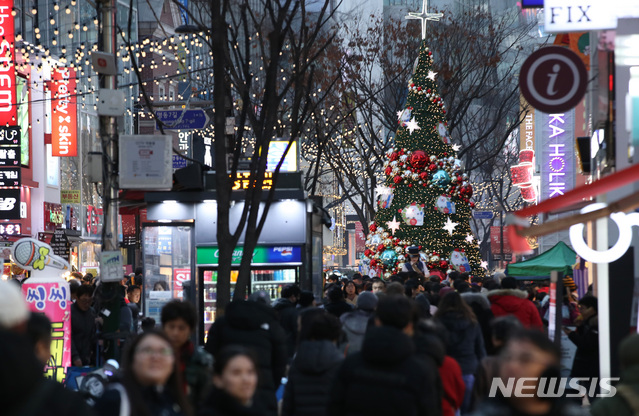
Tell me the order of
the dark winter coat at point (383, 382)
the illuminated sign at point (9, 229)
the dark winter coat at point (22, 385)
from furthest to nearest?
the illuminated sign at point (9, 229)
the dark winter coat at point (383, 382)
the dark winter coat at point (22, 385)

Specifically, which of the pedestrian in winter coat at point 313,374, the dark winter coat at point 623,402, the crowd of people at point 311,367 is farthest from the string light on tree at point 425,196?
the dark winter coat at point 623,402

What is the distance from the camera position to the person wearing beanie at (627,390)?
506cm

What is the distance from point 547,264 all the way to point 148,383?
16.7 m

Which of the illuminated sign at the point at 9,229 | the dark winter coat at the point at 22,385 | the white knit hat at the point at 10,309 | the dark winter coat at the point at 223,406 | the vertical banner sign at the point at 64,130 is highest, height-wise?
the vertical banner sign at the point at 64,130

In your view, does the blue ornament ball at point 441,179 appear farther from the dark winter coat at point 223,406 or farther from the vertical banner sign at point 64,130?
the vertical banner sign at point 64,130

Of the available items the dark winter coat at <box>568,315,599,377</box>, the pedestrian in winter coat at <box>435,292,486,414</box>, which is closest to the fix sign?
the dark winter coat at <box>568,315,599,377</box>

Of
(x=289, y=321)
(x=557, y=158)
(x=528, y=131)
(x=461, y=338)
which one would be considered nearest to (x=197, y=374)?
(x=461, y=338)

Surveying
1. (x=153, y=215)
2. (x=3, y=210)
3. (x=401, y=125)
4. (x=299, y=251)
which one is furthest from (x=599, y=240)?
(x=3, y=210)

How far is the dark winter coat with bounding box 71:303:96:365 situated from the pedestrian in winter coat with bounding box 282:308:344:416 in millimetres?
6018

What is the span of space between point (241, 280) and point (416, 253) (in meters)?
9.09

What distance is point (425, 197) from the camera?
80.7ft

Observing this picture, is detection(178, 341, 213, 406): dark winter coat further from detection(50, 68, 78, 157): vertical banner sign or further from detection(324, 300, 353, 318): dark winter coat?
detection(50, 68, 78, 157): vertical banner sign

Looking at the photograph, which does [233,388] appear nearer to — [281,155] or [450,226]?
[281,155]

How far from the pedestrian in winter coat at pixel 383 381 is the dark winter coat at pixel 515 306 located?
552 cm
